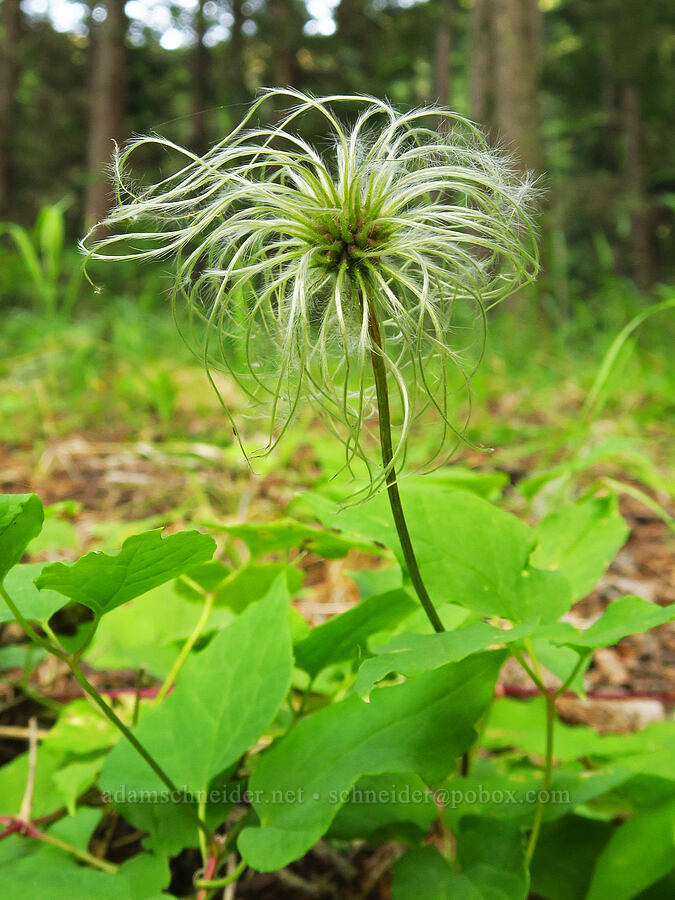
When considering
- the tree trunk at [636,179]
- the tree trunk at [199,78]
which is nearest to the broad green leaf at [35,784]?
the tree trunk at [636,179]

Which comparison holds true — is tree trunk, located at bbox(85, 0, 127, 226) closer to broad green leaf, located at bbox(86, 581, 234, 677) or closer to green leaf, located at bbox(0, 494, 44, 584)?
broad green leaf, located at bbox(86, 581, 234, 677)

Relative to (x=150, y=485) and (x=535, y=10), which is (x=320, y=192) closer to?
(x=150, y=485)

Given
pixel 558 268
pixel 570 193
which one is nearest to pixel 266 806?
pixel 558 268

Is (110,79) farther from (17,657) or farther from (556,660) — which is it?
(556,660)

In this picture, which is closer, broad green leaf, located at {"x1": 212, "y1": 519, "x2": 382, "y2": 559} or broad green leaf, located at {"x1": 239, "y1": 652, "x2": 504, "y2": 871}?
broad green leaf, located at {"x1": 239, "y1": 652, "x2": 504, "y2": 871}

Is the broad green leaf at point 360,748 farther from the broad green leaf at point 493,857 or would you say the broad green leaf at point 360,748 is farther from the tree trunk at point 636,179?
the tree trunk at point 636,179

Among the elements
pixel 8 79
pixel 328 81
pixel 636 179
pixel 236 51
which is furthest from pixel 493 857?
pixel 236 51

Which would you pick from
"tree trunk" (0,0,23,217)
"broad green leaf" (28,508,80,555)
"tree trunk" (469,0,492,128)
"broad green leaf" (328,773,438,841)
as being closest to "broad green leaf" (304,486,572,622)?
"broad green leaf" (328,773,438,841)
